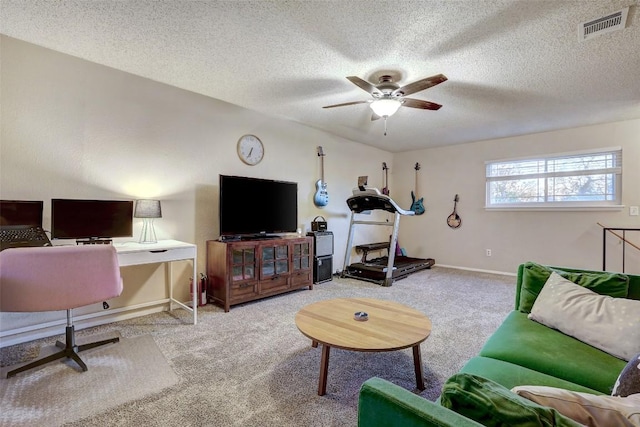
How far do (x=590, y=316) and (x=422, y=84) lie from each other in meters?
1.97

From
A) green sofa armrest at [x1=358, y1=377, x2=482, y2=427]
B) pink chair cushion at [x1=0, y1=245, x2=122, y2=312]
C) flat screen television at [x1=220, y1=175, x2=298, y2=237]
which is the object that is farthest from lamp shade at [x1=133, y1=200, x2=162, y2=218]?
green sofa armrest at [x1=358, y1=377, x2=482, y2=427]

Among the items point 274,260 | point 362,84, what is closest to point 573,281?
point 362,84

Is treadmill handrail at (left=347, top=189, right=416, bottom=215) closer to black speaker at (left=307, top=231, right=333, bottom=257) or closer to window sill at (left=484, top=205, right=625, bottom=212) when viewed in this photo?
black speaker at (left=307, top=231, right=333, bottom=257)

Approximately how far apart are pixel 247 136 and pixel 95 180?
181 cm

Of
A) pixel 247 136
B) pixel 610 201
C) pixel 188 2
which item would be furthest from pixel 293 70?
pixel 610 201

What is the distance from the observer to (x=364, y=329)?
1875 mm

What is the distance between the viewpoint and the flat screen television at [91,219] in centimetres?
251

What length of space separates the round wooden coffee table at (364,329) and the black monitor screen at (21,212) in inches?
92.5

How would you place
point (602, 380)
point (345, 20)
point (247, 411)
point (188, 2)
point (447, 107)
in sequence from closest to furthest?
point (602, 380)
point (247, 411)
point (188, 2)
point (345, 20)
point (447, 107)

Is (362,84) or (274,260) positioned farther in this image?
(274,260)

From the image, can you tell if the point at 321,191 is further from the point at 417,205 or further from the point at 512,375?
the point at 512,375

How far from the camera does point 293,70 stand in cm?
279

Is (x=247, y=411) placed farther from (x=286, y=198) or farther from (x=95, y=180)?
(x=286, y=198)

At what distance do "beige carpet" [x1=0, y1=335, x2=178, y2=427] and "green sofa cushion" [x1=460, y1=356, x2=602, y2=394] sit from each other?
1.84m
